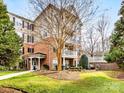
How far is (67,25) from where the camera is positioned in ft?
96.5

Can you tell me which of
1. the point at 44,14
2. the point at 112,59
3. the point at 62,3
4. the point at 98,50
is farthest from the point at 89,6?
the point at 98,50

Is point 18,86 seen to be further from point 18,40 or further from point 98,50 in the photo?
point 98,50

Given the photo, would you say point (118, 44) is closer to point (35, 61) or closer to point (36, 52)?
point (35, 61)

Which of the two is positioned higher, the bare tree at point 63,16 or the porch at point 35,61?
the bare tree at point 63,16

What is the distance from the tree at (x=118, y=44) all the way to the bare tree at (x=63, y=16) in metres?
5.25

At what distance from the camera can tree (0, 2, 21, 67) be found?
15.3 m

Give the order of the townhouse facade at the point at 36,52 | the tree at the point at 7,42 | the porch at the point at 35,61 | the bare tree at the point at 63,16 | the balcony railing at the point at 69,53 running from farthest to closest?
1. the balcony railing at the point at 69,53
2. the porch at the point at 35,61
3. the townhouse facade at the point at 36,52
4. the bare tree at the point at 63,16
5. the tree at the point at 7,42

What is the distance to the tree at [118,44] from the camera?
107ft

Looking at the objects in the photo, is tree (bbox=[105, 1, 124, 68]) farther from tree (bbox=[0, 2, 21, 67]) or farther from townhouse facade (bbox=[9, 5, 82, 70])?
tree (bbox=[0, 2, 21, 67])

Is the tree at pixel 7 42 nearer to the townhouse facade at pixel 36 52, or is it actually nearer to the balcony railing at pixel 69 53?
the townhouse facade at pixel 36 52

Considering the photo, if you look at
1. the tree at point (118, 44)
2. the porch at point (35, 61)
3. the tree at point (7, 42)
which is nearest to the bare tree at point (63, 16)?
the tree at point (118, 44)

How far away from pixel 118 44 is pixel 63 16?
8599mm

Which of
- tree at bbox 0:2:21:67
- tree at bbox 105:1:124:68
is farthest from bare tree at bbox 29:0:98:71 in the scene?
tree at bbox 0:2:21:67

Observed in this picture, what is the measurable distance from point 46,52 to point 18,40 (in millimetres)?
33109
